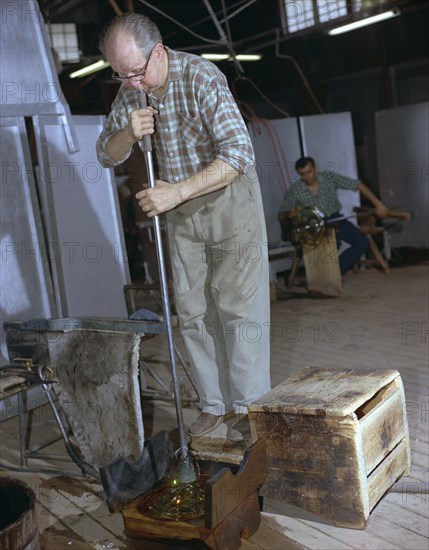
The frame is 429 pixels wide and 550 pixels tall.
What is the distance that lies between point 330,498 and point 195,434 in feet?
2.29

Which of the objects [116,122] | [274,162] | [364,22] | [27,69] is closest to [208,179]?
[116,122]

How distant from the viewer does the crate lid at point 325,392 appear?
261 centimetres

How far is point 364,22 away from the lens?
8.77 meters

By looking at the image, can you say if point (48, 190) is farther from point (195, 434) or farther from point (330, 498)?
point (330, 498)

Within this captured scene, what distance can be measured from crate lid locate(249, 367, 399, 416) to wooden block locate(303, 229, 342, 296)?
406 centimetres

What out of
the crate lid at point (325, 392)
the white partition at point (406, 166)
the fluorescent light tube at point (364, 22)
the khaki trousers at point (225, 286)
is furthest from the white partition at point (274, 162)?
the crate lid at point (325, 392)

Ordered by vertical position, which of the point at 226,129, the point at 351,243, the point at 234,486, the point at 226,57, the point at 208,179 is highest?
the point at 226,57

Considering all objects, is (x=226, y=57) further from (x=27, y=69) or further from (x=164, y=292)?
(x=164, y=292)

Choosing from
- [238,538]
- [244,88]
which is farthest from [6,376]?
[244,88]

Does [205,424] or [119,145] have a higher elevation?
[119,145]

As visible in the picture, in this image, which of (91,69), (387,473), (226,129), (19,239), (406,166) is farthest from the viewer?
(91,69)

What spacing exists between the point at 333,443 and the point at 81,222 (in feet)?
8.76

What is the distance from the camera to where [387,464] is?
2.80m

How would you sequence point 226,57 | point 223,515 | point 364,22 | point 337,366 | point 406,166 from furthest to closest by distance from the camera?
point 226,57 → point 364,22 → point 406,166 → point 337,366 → point 223,515
